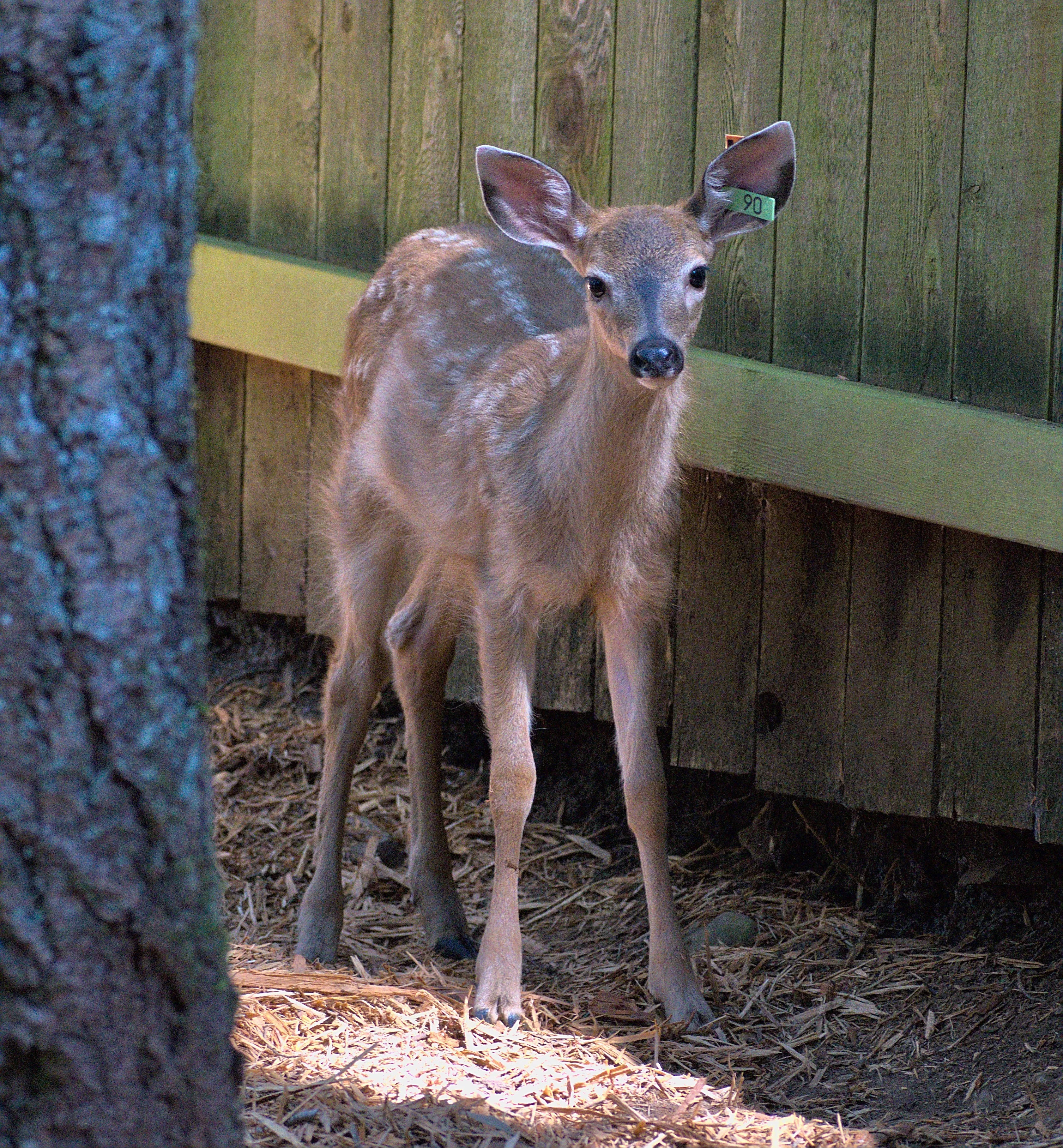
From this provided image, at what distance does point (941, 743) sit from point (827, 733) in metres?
0.39

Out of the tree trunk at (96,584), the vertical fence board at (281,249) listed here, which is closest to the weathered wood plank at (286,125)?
the vertical fence board at (281,249)

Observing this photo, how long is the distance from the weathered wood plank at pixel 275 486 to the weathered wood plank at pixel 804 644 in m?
2.18

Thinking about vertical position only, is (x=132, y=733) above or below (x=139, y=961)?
above

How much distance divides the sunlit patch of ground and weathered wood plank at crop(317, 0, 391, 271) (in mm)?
2204

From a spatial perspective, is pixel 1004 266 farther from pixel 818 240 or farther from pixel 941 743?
pixel 941 743

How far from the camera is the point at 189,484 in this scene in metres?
2.26

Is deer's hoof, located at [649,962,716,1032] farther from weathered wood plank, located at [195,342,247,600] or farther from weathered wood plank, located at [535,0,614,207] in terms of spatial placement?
weathered wood plank, located at [195,342,247,600]

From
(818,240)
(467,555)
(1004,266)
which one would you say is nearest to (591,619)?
(467,555)

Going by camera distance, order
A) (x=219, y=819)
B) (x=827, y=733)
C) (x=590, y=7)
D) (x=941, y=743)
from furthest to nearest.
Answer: (x=219, y=819), (x=590, y=7), (x=827, y=733), (x=941, y=743)

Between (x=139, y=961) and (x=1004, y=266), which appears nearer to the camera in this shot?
(x=139, y=961)

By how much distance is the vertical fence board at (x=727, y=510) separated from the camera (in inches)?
180

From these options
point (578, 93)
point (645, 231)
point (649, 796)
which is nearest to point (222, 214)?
point (578, 93)

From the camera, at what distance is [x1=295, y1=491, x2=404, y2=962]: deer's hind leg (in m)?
5.00

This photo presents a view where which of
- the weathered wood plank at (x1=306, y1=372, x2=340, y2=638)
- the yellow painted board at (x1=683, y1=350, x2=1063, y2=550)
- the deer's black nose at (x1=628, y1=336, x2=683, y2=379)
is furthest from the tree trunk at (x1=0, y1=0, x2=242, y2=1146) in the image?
the weathered wood plank at (x1=306, y1=372, x2=340, y2=638)
